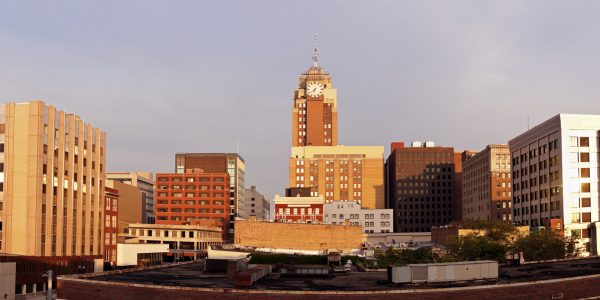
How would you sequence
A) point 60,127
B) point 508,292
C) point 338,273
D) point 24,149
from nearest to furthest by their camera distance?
point 508,292 < point 338,273 < point 24,149 < point 60,127

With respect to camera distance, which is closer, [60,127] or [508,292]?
[508,292]

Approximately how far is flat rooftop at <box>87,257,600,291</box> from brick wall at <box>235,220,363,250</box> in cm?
11713

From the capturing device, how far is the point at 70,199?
131 metres

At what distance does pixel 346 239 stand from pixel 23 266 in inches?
4067

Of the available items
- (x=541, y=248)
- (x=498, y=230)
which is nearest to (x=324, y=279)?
(x=541, y=248)

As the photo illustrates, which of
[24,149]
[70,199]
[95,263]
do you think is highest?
[24,149]

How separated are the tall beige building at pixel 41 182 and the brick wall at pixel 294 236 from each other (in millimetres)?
60847

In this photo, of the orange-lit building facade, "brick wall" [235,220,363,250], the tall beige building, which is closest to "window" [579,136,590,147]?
"brick wall" [235,220,363,250]

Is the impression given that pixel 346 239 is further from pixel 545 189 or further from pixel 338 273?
pixel 338 273

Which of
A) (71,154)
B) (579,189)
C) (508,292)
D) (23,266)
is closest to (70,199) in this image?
(71,154)

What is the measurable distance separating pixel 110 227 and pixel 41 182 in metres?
32.9

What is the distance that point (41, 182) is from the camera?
397 feet

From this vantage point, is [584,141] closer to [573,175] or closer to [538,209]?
[573,175]

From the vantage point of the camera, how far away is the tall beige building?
11838 centimetres
